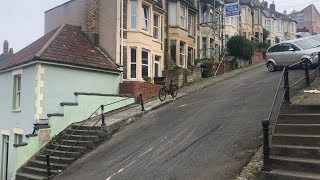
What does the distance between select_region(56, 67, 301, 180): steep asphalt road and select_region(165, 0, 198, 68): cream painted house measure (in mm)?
13446

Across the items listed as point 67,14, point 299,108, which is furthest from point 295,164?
point 67,14

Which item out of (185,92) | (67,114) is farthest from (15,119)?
(185,92)

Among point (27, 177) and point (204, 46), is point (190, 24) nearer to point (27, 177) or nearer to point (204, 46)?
point (204, 46)

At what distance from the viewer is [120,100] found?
2078 cm

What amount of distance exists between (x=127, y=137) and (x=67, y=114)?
173 inches

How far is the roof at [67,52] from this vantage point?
19.2m

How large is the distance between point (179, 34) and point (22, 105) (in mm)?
15777

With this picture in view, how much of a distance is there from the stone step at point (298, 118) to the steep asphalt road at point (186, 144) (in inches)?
37.3

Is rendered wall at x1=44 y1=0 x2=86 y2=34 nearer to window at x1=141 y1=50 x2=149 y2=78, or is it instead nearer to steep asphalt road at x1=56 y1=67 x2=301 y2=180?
window at x1=141 y1=50 x2=149 y2=78

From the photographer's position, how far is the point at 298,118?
9.65 meters

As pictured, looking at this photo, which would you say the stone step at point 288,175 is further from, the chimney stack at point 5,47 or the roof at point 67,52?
the chimney stack at point 5,47

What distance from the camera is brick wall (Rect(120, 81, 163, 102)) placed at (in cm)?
2252

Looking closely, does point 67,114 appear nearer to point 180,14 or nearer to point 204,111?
point 204,111

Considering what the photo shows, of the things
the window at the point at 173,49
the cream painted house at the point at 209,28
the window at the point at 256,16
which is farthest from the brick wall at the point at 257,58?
the window at the point at 256,16
